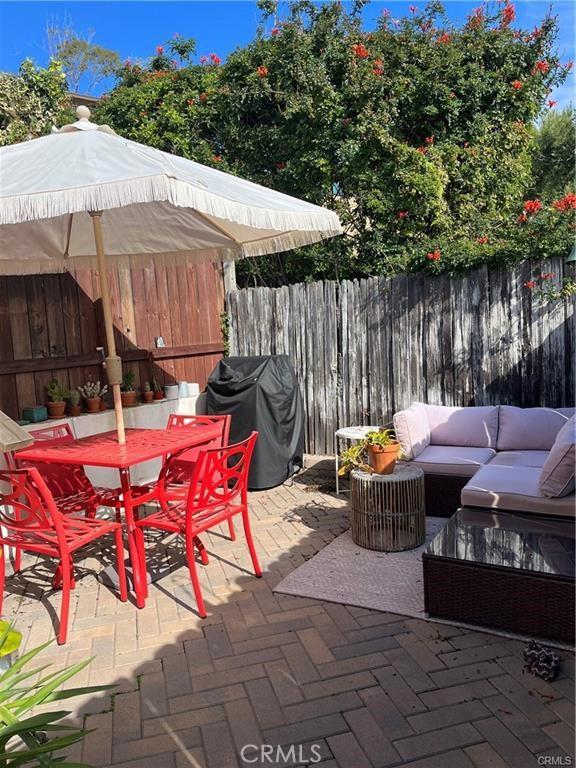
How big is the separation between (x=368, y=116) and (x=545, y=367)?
13.5 ft

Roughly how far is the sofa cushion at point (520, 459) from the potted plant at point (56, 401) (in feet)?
11.3

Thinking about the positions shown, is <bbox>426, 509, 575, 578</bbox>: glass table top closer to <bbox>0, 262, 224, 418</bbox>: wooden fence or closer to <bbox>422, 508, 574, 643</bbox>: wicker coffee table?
<bbox>422, 508, 574, 643</bbox>: wicker coffee table

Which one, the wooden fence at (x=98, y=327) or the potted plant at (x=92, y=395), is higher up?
the wooden fence at (x=98, y=327)

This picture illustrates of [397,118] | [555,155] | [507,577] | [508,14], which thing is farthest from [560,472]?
[555,155]

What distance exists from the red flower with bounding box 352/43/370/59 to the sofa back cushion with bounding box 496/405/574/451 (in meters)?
5.06

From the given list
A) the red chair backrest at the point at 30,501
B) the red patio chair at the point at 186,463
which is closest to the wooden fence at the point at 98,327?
the red patio chair at the point at 186,463

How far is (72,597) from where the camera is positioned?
3.54 m

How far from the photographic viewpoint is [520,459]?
425cm

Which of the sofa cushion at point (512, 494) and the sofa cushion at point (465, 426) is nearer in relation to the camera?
the sofa cushion at point (512, 494)

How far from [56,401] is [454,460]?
325 cm

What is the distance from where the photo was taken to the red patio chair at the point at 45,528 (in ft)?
9.71

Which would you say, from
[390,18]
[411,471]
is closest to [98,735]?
[411,471]

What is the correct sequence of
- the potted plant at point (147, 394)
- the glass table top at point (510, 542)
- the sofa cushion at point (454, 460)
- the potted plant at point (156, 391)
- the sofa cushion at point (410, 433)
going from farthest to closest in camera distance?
1. the potted plant at point (156, 391)
2. the potted plant at point (147, 394)
3. the sofa cushion at point (410, 433)
4. the sofa cushion at point (454, 460)
5. the glass table top at point (510, 542)

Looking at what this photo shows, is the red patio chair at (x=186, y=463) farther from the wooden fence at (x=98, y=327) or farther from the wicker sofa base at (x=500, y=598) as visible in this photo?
the wicker sofa base at (x=500, y=598)
